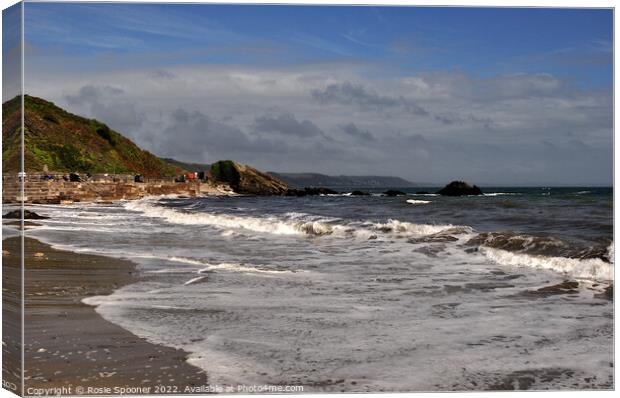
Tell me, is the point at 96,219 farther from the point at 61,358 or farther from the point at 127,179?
the point at 127,179

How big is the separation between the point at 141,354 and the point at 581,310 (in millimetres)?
4579

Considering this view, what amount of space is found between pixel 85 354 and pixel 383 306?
3114 millimetres

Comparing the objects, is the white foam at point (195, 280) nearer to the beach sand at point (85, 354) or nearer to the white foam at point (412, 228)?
the beach sand at point (85, 354)

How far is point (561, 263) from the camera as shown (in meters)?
9.91

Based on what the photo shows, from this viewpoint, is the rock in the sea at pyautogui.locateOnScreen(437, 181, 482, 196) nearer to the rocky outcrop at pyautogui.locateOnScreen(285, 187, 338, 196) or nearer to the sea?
the sea

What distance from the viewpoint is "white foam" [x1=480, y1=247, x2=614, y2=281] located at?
8.75 meters

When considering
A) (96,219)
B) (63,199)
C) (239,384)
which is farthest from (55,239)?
(63,199)

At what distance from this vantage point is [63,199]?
3167cm

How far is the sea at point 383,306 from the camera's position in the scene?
5.07 meters

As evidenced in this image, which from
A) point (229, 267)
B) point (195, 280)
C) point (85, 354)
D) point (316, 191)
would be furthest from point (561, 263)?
point (316, 191)

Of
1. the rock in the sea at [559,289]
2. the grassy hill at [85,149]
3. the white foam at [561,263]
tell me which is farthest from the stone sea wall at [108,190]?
the rock in the sea at [559,289]

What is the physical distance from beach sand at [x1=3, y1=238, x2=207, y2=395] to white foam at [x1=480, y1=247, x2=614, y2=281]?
598cm

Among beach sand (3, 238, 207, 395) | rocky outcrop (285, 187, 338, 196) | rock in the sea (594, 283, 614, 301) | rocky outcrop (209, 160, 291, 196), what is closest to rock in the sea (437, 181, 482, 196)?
rock in the sea (594, 283, 614, 301)

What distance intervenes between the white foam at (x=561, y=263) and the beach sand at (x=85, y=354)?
19.6 ft
